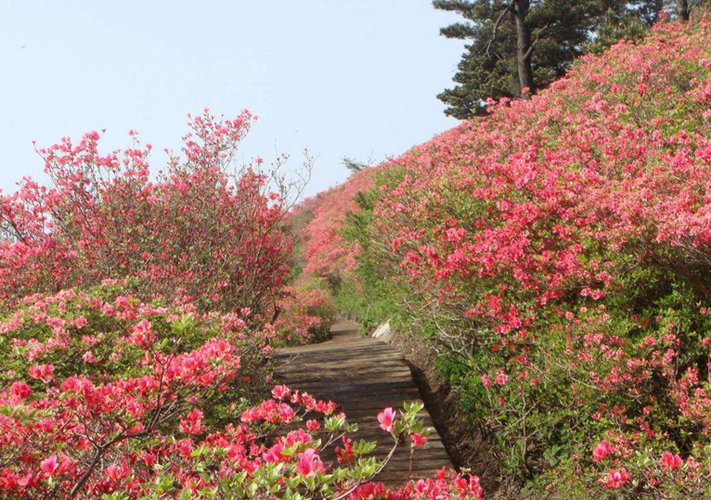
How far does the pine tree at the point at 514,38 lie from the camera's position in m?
21.1

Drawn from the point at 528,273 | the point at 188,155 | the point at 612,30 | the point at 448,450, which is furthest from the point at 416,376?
the point at 612,30

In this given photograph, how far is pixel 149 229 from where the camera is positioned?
7.66 m

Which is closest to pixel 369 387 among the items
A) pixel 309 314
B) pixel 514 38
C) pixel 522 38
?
pixel 309 314

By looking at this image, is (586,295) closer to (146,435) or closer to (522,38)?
(146,435)

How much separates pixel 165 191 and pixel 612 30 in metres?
14.5

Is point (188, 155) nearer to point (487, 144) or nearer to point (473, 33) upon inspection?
point (487, 144)

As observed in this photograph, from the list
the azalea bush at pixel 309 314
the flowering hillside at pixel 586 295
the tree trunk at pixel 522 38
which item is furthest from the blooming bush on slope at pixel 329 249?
the flowering hillside at pixel 586 295

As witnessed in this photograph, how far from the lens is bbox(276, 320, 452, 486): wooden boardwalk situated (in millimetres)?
5684

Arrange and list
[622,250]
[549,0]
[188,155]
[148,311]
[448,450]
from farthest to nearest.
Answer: [549,0] < [188,155] < [448,450] < [622,250] < [148,311]

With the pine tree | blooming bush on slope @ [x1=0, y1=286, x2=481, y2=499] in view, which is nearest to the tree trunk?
the pine tree

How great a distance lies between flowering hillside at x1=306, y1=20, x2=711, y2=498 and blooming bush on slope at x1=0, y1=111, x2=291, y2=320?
2167mm

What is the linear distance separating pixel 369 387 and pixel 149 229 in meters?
3.33

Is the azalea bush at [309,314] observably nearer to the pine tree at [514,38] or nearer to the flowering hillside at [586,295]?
the flowering hillside at [586,295]

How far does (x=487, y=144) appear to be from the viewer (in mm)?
9688
